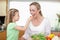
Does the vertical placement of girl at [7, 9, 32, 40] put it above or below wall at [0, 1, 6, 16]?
below

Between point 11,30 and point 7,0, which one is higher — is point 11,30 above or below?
below

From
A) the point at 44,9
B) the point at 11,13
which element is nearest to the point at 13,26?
the point at 11,13

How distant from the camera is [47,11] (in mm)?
1245

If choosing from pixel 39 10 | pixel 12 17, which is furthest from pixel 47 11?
pixel 12 17

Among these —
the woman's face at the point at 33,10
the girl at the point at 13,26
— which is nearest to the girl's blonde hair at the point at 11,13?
the girl at the point at 13,26

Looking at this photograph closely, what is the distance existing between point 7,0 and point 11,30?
0.33 m

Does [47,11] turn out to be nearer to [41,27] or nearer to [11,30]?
[41,27]

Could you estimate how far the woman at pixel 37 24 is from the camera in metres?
1.25

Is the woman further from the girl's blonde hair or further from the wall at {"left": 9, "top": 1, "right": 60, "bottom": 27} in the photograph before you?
the girl's blonde hair

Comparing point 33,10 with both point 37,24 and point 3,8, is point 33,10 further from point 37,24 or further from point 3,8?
point 3,8

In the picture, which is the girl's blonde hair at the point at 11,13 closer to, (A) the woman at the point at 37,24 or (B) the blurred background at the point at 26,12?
(B) the blurred background at the point at 26,12

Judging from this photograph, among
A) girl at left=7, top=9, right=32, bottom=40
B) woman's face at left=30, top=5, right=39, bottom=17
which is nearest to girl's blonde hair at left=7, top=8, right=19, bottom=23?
girl at left=7, top=9, right=32, bottom=40

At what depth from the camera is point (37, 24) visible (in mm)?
1261

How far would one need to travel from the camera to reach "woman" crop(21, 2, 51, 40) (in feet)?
4.09
